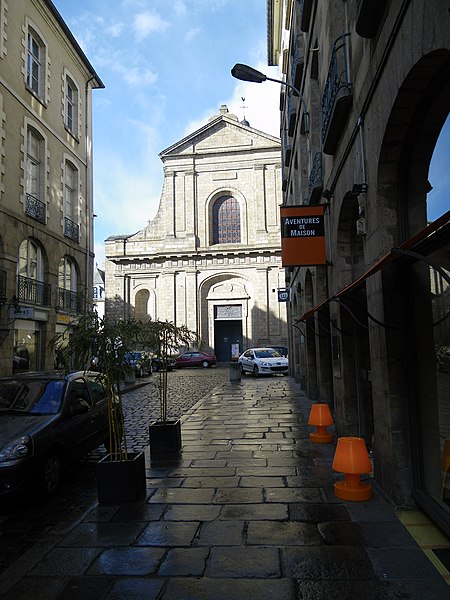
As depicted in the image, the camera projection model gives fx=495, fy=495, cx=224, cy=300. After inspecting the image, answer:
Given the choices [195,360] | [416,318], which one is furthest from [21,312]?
[195,360]

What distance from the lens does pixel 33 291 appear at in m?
19.4

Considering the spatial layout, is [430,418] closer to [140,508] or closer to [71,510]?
[140,508]

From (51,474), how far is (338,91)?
20.2 feet

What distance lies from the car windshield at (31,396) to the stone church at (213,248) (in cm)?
3341

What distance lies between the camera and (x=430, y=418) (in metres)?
4.83

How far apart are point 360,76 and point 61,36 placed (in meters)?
20.9

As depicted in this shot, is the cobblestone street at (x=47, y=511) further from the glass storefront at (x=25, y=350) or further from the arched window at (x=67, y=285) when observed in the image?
the arched window at (x=67, y=285)

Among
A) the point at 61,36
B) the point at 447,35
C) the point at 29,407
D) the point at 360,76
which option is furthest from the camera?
the point at 61,36

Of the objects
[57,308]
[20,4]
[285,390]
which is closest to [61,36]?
[20,4]

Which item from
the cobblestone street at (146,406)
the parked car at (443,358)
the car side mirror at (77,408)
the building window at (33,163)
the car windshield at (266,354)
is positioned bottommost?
the cobblestone street at (146,406)

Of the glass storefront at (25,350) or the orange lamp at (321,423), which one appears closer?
the orange lamp at (321,423)

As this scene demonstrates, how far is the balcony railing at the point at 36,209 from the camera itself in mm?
19186

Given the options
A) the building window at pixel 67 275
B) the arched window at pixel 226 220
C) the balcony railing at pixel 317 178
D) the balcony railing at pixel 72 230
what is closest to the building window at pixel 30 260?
the building window at pixel 67 275

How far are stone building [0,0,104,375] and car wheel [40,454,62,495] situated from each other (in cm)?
996
